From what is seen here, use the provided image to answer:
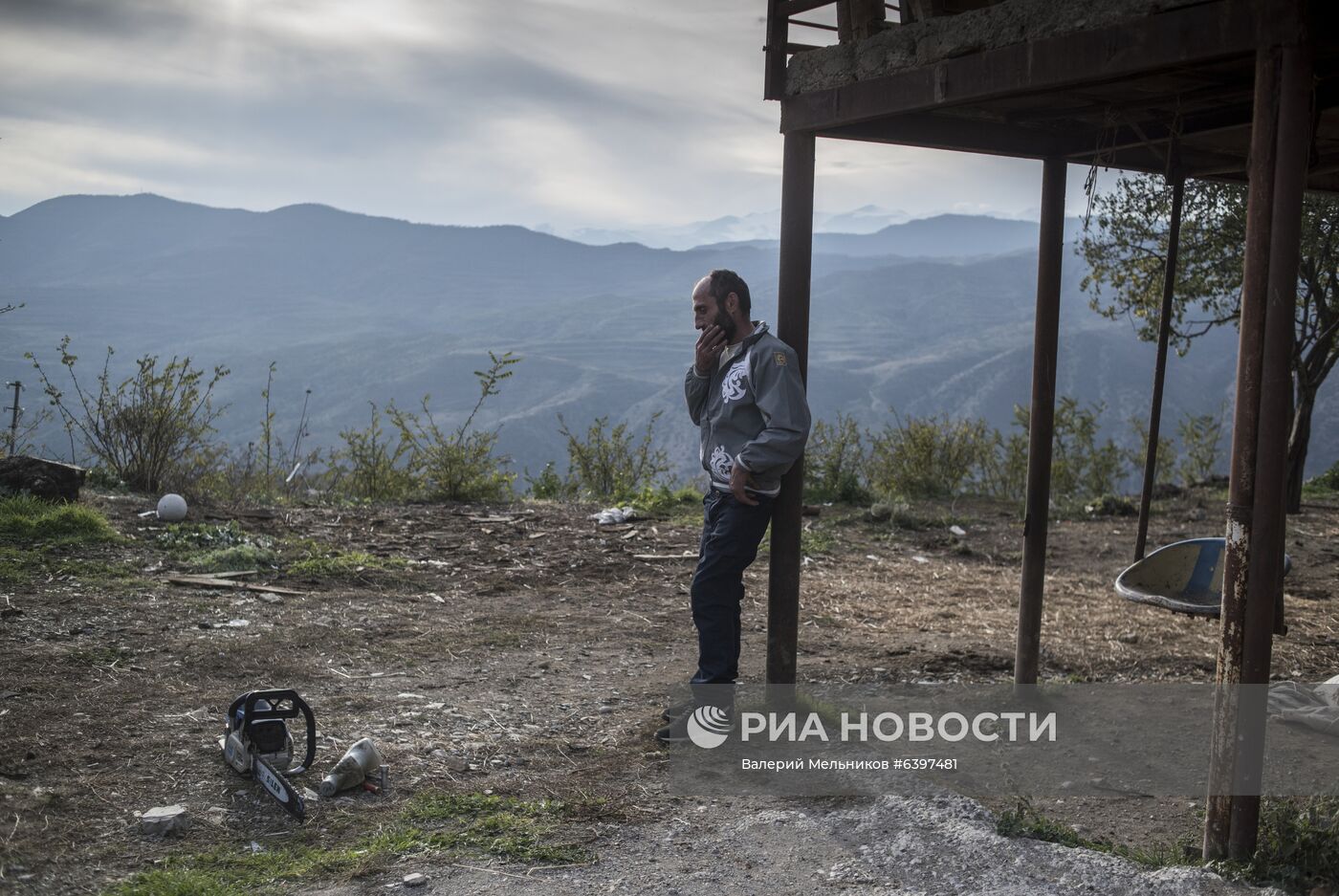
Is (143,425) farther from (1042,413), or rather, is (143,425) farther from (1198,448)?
(1198,448)

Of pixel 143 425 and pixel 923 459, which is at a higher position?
pixel 143 425

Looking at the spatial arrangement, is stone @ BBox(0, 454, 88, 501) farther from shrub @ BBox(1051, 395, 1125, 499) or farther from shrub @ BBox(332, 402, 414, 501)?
shrub @ BBox(1051, 395, 1125, 499)

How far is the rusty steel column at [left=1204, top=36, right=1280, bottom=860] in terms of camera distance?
3.40 m

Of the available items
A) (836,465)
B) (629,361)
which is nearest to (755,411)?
(836,465)

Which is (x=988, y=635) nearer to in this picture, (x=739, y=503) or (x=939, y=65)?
(x=739, y=503)

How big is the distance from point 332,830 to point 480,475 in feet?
29.5

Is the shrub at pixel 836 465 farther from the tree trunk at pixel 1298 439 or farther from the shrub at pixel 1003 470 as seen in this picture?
the tree trunk at pixel 1298 439

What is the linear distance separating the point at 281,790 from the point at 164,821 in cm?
40

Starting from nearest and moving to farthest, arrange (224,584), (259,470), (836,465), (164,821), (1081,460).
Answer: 1. (164,821)
2. (224,584)
3. (836,465)
4. (259,470)
5. (1081,460)

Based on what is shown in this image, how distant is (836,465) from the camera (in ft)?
45.4

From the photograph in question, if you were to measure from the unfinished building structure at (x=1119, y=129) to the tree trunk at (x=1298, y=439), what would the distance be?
5778 millimetres

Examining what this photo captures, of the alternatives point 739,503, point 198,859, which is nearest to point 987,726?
point 739,503

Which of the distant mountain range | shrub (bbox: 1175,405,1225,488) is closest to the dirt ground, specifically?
shrub (bbox: 1175,405,1225,488)

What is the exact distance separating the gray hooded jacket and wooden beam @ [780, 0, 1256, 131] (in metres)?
1.07
